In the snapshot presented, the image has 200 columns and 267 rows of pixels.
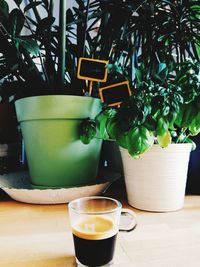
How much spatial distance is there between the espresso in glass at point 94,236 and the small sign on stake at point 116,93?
0.36m

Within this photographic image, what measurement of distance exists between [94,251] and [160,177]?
0.31 meters

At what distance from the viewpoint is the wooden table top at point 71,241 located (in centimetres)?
44

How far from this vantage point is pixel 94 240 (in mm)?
421

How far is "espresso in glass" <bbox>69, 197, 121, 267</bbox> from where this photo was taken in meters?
0.42

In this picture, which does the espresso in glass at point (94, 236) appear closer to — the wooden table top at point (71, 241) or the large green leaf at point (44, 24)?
the wooden table top at point (71, 241)

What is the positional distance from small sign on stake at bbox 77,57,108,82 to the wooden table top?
41 centimetres

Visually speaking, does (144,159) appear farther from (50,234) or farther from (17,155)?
(17,155)

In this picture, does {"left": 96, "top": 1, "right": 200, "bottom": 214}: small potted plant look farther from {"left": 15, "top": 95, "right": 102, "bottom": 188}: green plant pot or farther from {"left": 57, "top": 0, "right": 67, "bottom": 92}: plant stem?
{"left": 57, "top": 0, "right": 67, "bottom": 92}: plant stem

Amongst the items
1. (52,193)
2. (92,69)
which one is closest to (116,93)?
(92,69)

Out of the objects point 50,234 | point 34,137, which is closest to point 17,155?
point 34,137

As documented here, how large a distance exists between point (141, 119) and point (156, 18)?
617mm

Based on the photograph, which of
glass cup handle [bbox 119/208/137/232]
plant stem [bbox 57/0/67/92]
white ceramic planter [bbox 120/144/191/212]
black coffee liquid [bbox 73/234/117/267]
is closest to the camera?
black coffee liquid [bbox 73/234/117/267]

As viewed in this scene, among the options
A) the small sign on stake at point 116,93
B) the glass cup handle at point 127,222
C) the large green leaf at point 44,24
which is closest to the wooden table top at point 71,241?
the glass cup handle at point 127,222

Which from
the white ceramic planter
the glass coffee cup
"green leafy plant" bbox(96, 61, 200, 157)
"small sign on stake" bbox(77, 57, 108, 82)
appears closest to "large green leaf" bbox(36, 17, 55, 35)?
"small sign on stake" bbox(77, 57, 108, 82)
